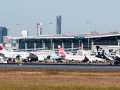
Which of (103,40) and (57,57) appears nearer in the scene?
(57,57)

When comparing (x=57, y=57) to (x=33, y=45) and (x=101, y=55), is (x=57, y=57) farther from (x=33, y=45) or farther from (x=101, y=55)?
(x=33, y=45)

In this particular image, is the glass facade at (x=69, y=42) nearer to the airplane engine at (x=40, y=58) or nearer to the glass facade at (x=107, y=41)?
the glass facade at (x=107, y=41)

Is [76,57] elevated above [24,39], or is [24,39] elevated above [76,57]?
[24,39]

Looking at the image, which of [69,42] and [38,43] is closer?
[69,42]

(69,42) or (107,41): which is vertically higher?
(69,42)

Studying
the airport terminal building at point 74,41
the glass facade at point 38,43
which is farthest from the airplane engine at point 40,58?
the glass facade at point 38,43

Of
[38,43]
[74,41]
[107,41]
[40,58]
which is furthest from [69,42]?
[40,58]

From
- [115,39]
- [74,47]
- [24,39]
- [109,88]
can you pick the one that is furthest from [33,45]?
[109,88]

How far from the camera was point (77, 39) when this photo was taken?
15412 centimetres

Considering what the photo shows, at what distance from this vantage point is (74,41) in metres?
158

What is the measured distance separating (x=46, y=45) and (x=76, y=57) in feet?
254

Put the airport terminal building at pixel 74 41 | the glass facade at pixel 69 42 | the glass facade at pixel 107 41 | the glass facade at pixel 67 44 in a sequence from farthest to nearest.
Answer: the glass facade at pixel 67 44 → the glass facade at pixel 69 42 → the glass facade at pixel 107 41 → the airport terminal building at pixel 74 41

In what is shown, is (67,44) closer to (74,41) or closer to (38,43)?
(74,41)

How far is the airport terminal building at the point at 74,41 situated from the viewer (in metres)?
141
